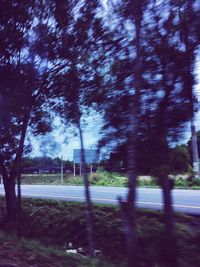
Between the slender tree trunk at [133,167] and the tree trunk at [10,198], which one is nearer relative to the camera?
the slender tree trunk at [133,167]

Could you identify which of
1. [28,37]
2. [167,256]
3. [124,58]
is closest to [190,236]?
[167,256]

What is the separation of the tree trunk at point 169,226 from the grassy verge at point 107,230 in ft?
1.56

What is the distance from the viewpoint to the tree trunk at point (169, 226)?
6629mm

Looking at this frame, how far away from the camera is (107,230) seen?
39.4 feet

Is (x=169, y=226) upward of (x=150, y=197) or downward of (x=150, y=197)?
downward

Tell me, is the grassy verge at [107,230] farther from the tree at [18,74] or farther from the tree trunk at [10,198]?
the tree at [18,74]

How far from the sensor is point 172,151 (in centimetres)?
626

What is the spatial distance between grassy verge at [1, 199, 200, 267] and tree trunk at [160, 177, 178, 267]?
1.56 ft

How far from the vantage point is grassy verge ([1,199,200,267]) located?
8757 mm

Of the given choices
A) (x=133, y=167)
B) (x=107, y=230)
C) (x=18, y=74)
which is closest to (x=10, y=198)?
(x=107, y=230)

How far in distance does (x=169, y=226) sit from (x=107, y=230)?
5.51 meters

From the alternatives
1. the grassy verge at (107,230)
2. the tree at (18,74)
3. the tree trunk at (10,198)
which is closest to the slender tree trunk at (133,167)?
the grassy verge at (107,230)

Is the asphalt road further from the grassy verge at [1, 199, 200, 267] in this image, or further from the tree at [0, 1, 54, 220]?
the tree at [0, 1, 54, 220]

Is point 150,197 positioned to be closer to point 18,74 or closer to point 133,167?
point 18,74
